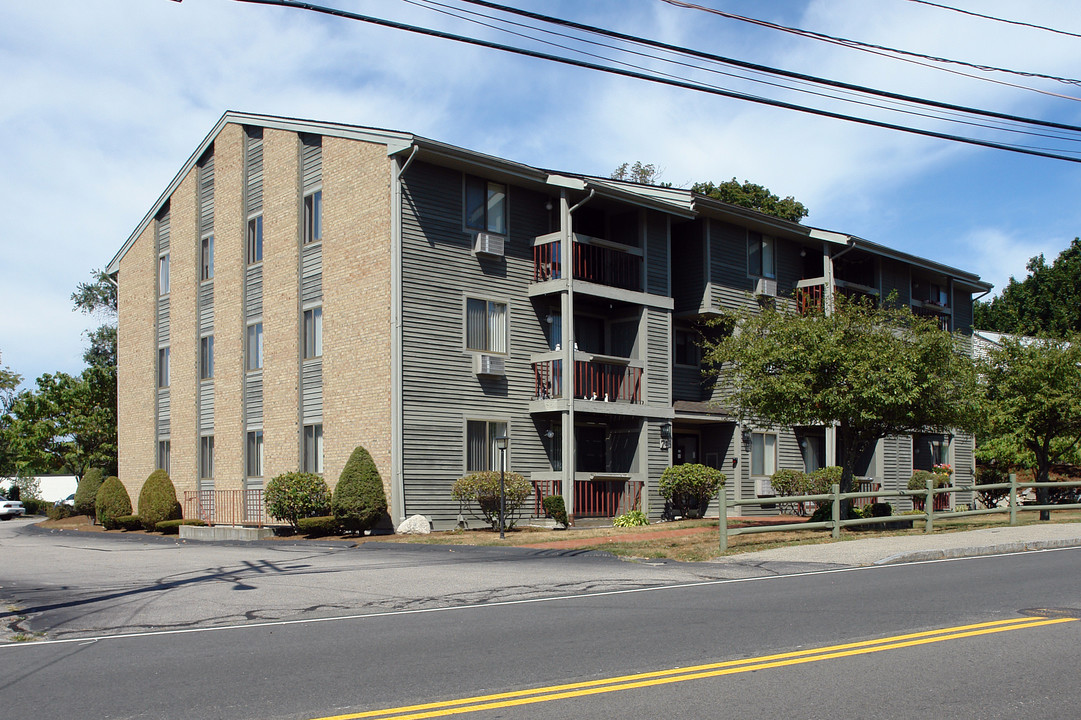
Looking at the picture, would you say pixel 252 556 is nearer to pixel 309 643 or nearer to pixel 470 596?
pixel 470 596

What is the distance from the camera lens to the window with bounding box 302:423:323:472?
2691cm

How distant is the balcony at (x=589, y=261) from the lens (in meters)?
27.4

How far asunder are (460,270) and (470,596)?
571 inches

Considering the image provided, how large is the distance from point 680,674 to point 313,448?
69.3 ft

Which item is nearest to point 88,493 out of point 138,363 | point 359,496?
point 138,363

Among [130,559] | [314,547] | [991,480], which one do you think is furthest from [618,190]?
[991,480]

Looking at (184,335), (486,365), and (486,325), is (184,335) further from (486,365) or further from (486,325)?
(486,365)

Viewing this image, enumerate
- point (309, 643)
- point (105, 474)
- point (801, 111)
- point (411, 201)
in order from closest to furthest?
point (309, 643) < point (801, 111) < point (411, 201) < point (105, 474)

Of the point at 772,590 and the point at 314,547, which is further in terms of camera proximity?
the point at 314,547

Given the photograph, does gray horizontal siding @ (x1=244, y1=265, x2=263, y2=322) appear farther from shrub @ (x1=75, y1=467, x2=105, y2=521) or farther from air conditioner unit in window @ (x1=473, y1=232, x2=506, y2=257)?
shrub @ (x1=75, y1=467, x2=105, y2=521)

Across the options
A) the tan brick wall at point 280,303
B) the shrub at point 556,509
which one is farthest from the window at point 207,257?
the shrub at point 556,509

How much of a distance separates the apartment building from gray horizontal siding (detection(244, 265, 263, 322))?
0.08 m

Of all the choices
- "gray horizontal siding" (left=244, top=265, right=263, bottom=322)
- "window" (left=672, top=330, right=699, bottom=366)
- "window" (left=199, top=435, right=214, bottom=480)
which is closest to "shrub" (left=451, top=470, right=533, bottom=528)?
"window" (left=672, top=330, right=699, bottom=366)

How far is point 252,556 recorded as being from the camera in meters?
19.9
